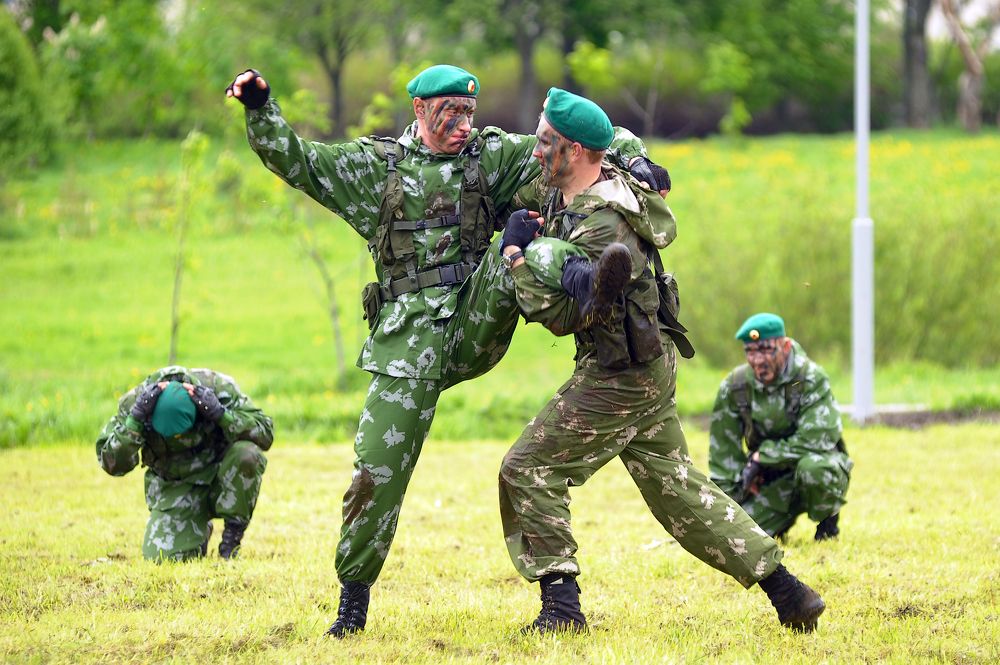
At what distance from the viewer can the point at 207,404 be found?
694cm

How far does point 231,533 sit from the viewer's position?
23.6 feet

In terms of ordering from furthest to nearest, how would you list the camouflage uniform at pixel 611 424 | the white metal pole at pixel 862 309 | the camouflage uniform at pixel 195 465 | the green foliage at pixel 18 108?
the green foliage at pixel 18 108 → the white metal pole at pixel 862 309 → the camouflage uniform at pixel 195 465 → the camouflage uniform at pixel 611 424

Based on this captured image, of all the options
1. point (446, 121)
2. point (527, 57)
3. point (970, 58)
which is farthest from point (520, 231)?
point (970, 58)

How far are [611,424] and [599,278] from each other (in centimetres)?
78

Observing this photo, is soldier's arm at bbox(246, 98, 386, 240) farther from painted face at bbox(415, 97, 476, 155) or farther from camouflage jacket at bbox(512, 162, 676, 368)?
camouflage jacket at bbox(512, 162, 676, 368)

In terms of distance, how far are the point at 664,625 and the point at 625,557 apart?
1606 millimetres

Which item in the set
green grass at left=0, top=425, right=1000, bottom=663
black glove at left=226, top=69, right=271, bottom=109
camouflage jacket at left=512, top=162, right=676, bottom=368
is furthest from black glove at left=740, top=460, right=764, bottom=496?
black glove at left=226, top=69, right=271, bottom=109

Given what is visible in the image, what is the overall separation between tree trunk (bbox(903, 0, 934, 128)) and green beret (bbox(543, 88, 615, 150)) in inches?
1604

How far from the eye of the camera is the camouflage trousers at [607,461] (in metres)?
5.26

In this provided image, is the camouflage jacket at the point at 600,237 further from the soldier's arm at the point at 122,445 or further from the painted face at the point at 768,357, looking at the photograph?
the soldier's arm at the point at 122,445

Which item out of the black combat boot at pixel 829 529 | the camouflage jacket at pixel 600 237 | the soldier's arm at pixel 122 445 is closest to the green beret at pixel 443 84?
the camouflage jacket at pixel 600 237

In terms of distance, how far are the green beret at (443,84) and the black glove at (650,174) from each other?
75 cm

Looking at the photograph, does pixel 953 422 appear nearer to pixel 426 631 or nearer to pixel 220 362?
pixel 426 631

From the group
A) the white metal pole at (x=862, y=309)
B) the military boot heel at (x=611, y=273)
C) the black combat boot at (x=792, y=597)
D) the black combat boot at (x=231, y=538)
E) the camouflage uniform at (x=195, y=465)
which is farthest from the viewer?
the white metal pole at (x=862, y=309)
